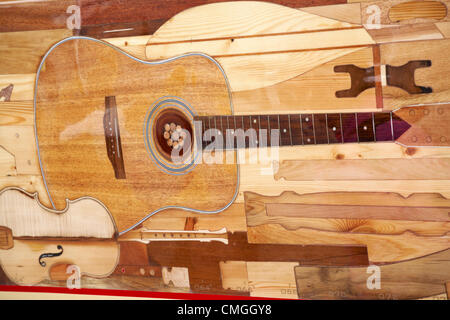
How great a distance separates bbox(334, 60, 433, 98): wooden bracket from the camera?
1.16 m

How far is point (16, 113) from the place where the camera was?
4.88 ft

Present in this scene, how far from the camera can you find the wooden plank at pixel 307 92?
1.20 m

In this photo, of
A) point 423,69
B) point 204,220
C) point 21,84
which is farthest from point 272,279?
point 21,84

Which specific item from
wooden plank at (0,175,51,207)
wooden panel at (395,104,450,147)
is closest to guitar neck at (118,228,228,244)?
wooden plank at (0,175,51,207)

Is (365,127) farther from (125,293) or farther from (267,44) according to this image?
(125,293)

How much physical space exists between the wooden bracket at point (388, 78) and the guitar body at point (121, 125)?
383 millimetres

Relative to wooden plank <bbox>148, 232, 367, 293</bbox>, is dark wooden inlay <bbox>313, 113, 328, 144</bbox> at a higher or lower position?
higher

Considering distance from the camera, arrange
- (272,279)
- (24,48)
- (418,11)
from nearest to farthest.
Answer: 1. (418,11)
2. (272,279)
3. (24,48)

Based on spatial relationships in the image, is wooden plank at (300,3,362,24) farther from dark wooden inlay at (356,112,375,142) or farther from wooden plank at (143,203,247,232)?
wooden plank at (143,203,247,232)

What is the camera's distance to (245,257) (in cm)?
135

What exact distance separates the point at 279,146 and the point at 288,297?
53cm

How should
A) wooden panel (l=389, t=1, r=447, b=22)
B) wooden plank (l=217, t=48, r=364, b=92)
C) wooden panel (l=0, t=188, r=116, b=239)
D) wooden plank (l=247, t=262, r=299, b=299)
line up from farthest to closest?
1. wooden panel (l=0, t=188, r=116, b=239)
2. wooden plank (l=247, t=262, r=299, b=299)
3. wooden plank (l=217, t=48, r=364, b=92)
4. wooden panel (l=389, t=1, r=447, b=22)

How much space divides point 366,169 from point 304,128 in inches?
9.1

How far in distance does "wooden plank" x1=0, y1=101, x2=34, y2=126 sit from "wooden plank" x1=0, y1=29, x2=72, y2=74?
0.12 m
